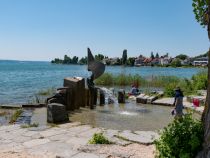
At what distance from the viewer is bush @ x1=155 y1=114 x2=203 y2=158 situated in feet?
19.7

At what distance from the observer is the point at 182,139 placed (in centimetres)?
614

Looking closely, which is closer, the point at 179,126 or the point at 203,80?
Answer: the point at 179,126

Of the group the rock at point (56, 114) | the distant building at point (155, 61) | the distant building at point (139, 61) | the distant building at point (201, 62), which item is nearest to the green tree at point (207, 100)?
the rock at point (56, 114)

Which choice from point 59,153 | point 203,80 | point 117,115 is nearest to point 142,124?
point 117,115

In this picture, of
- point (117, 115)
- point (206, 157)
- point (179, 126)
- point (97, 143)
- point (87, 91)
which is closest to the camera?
point (206, 157)

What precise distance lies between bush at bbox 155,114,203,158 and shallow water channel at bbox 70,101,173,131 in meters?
5.08

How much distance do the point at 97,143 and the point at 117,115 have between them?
5.84m

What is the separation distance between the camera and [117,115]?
47.2 ft

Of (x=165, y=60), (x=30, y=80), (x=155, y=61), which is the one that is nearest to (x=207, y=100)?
(x=30, y=80)

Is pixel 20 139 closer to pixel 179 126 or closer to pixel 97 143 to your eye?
pixel 97 143

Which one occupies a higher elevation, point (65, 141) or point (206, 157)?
point (206, 157)

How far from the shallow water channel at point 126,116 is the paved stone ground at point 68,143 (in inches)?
59.7

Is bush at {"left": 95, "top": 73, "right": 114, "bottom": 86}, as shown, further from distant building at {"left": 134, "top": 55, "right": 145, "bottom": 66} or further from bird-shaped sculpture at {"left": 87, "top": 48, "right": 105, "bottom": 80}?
distant building at {"left": 134, "top": 55, "right": 145, "bottom": 66}

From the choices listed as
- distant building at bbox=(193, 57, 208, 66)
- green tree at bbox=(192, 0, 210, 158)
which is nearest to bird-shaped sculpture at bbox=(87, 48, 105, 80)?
green tree at bbox=(192, 0, 210, 158)
